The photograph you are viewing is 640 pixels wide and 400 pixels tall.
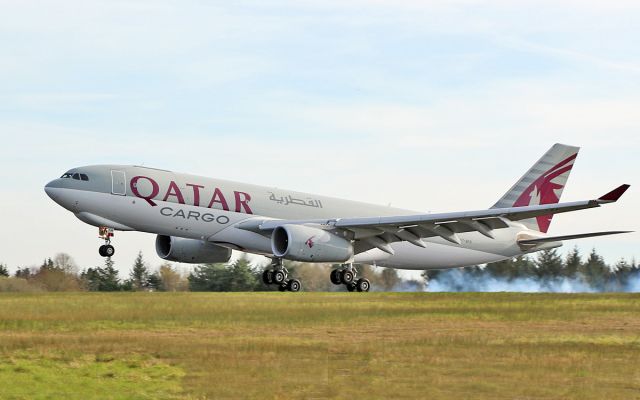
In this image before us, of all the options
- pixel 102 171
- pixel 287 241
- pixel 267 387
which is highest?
pixel 102 171

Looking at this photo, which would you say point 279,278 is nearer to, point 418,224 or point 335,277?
point 335,277

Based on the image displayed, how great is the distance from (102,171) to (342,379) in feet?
79.2

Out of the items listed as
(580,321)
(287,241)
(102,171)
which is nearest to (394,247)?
(287,241)

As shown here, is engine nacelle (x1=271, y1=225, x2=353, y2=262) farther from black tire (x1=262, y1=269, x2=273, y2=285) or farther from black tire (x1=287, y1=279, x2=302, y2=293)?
black tire (x1=287, y1=279, x2=302, y2=293)

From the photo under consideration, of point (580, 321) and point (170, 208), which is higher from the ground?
point (170, 208)

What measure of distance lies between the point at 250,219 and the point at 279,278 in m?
2.76

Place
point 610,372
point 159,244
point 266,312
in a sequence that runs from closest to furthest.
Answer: point 610,372 → point 266,312 → point 159,244

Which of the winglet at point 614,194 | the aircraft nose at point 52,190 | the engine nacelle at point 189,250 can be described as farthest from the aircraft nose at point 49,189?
the winglet at point 614,194

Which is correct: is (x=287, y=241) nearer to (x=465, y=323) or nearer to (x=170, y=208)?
(x=170, y=208)

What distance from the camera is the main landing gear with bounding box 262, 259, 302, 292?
39.0 meters

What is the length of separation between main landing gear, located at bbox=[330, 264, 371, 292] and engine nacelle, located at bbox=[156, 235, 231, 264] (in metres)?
4.83

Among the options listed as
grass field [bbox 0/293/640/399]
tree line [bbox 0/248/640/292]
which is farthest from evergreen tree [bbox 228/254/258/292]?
grass field [bbox 0/293/640/399]

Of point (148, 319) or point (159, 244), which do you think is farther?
point (159, 244)

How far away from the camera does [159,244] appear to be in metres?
42.7
